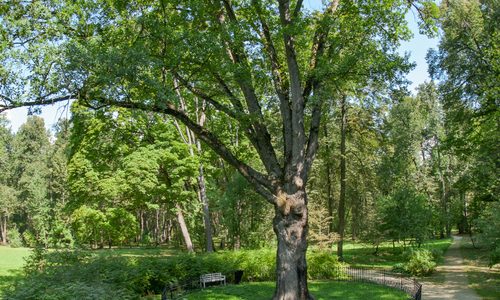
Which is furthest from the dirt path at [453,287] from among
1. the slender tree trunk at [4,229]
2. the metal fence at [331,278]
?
the slender tree trunk at [4,229]

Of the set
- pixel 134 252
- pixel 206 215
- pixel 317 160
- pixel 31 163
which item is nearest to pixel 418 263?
pixel 317 160

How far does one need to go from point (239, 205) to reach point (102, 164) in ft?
29.1

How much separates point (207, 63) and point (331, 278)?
11.7 m

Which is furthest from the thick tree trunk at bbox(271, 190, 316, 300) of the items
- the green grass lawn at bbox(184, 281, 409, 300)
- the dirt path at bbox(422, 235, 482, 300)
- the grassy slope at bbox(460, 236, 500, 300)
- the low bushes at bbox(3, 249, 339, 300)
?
the grassy slope at bbox(460, 236, 500, 300)

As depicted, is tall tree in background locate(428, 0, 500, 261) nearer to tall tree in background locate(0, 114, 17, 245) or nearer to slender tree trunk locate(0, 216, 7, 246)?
tall tree in background locate(0, 114, 17, 245)

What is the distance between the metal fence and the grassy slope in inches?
94.0

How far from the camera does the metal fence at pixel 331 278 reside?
38.8 feet

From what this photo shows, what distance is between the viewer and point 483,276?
15500 millimetres

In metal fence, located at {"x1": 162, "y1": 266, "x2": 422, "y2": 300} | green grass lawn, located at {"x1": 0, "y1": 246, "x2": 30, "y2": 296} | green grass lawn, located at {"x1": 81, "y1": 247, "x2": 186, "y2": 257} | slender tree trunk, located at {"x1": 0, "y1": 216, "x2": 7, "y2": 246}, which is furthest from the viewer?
slender tree trunk, located at {"x1": 0, "y1": 216, "x2": 7, "y2": 246}

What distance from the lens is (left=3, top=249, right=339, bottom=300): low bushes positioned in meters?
6.42

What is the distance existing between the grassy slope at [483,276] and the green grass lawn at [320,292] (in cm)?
320

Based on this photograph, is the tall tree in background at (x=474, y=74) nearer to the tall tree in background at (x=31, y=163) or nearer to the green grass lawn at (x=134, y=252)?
the green grass lawn at (x=134, y=252)

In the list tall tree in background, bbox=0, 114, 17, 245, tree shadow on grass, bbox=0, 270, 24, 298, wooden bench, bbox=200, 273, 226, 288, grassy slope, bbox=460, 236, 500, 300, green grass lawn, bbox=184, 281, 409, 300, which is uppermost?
tall tree in background, bbox=0, 114, 17, 245

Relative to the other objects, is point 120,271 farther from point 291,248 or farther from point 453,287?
point 453,287
